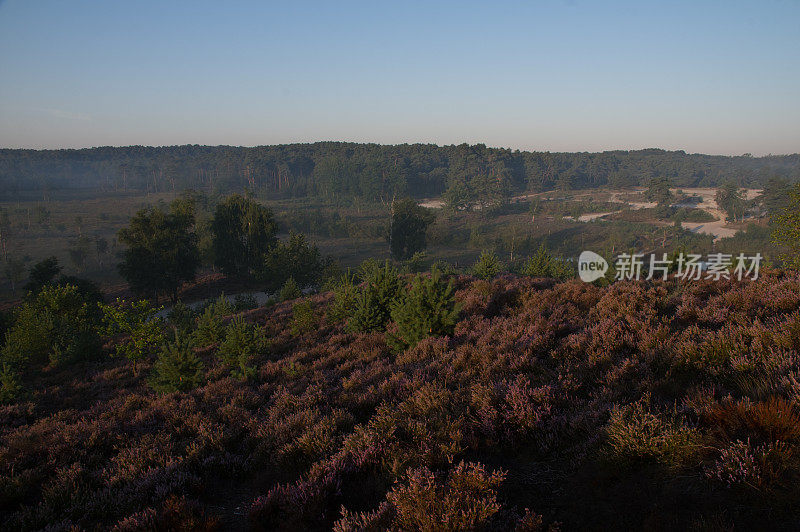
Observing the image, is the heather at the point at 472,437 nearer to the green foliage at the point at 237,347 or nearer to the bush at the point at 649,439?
the bush at the point at 649,439

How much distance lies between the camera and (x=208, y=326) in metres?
14.6

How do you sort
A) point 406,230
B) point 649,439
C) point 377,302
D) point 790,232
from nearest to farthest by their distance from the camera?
point 649,439, point 377,302, point 790,232, point 406,230

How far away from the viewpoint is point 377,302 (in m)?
12.4

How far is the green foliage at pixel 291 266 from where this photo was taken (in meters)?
33.7

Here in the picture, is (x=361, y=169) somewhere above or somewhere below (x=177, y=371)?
above

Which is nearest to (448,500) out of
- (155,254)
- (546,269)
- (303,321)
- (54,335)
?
(303,321)

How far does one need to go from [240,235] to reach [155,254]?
315 inches

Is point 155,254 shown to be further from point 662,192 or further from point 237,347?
point 662,192

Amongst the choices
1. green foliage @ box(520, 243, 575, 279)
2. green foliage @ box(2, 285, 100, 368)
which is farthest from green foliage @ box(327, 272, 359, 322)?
green foliage @ box(520, 243, 575, 279)

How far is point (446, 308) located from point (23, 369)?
16.7 meters

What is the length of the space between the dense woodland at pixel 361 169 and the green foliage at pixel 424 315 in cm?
8703

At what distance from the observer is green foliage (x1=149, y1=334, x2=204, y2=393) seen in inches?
365

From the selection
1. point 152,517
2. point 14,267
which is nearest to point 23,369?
point 152,517

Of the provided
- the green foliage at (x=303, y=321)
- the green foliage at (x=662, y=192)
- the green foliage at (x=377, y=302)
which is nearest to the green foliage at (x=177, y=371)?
the green foliage at (x=377, y=302)
